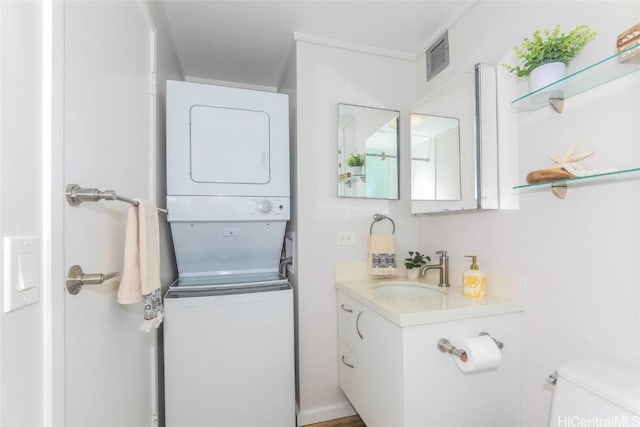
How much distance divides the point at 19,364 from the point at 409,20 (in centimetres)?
230

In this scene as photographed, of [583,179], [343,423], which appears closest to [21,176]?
[583,179]

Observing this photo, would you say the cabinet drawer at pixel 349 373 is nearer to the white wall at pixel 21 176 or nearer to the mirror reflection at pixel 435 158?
the mirror reflection at pixel 435 158

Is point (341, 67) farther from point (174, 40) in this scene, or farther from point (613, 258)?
point (613, 258)

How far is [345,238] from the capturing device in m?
1.98

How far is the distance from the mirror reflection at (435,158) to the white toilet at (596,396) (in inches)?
38.4

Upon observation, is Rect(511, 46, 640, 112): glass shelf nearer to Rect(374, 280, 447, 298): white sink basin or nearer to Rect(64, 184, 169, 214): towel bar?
Rect(374, 280, 447, 298): white sink basin

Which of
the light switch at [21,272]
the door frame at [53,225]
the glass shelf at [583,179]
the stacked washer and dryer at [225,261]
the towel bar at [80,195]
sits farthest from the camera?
the stacked washer and dryer at [225,261]

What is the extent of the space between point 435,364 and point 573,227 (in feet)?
2.60

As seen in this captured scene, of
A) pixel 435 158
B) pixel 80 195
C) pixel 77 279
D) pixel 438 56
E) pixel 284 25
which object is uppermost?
pixel 284 25

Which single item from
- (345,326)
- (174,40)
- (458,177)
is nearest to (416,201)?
(458,177)

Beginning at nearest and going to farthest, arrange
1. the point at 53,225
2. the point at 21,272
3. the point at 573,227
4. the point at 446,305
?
the point at 21,272 < the point at 53,225 < the point at 573,227 < the point at 446,305

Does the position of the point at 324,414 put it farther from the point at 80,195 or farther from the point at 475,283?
the point at 80,195

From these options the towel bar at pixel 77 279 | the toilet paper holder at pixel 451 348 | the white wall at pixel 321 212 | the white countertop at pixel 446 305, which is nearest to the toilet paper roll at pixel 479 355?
the toilet paper holder at pixel 451 348

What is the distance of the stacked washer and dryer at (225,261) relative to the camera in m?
1.56
